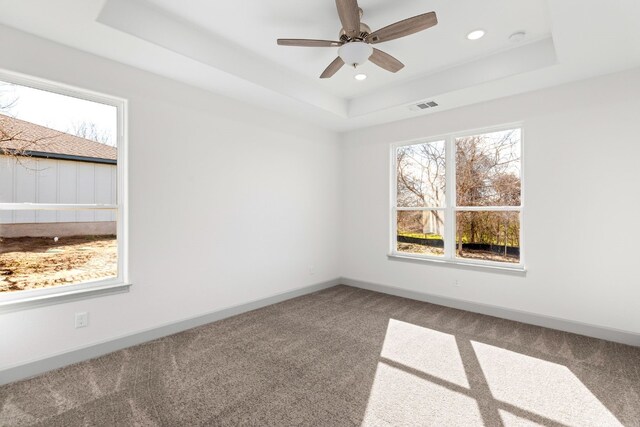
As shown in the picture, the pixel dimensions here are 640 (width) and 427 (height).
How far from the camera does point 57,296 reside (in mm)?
2582

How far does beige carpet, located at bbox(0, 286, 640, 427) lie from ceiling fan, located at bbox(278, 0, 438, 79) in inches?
103

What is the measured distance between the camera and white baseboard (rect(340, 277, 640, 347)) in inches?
123

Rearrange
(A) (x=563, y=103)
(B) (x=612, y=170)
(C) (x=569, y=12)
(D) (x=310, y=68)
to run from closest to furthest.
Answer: (C) (x=569, y=12) < (B) (x=612, y=170) < (A) (x=563, y=103) < (D) (x=310, y=68)

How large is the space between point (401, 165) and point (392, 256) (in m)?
1.45

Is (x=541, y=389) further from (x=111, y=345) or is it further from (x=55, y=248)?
(x=55, y=248)

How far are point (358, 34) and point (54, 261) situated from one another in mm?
3188

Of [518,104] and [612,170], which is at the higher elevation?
[518,104]

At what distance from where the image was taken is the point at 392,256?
4863 millimetres

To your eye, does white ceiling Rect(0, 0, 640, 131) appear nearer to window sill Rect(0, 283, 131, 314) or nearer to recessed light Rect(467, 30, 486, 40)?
recessed light Rect(467, 30, 486, 40)

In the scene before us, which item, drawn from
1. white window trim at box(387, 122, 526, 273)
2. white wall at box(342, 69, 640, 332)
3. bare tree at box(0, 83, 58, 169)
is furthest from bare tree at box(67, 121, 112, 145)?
white wall at box(342, 69, 640, 332)

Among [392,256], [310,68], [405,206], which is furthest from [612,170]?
[310,68]

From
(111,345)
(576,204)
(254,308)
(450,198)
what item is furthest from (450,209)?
(111,345)

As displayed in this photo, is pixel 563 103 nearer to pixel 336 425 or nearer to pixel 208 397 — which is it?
pixel 336 425

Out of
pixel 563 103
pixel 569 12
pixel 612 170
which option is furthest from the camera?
pixel 563 103
